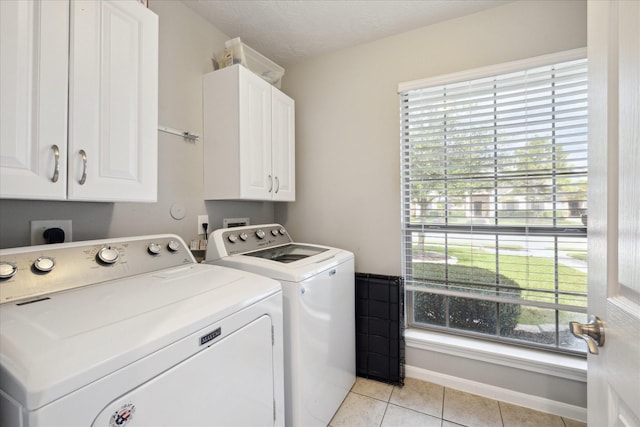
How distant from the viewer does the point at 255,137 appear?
1.83 metres

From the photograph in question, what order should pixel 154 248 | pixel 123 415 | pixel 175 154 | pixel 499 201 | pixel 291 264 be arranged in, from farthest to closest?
pixel 499 201 < pixel 175 154 < pixel 291 264 < pixel 154 248 < pixel 123 415

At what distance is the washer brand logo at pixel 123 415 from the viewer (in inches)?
24.3

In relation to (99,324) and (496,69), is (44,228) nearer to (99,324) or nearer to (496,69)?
(99,324)

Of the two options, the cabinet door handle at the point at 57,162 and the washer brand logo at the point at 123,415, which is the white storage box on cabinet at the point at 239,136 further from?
the washer brand logo at the point at 123,415

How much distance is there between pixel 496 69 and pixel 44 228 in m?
2.52

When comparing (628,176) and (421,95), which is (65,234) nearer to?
(628,176)

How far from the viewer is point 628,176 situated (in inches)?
21.6

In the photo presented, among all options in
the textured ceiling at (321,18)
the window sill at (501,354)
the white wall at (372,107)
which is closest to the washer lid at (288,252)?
the white wall at (372,107)

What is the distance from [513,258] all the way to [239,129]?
1.93 meters

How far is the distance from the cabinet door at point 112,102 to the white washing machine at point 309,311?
60 centimetres

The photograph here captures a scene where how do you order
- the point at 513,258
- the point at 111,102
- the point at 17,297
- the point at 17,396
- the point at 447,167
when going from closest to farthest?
1. the point at 17,396
2. the point at 17,297
3. the point at 111,102
4. the point at 513,258
5. the point at 447,167

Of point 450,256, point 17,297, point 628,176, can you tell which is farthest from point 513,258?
point 17,297

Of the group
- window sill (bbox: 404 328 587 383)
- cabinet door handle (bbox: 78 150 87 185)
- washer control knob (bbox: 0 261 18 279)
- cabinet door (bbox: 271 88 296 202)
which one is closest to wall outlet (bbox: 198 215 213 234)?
cabinet door (bbox: 271 88 296 202)

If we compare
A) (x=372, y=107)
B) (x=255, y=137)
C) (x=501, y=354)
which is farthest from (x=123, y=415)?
(x=372, y=107)
